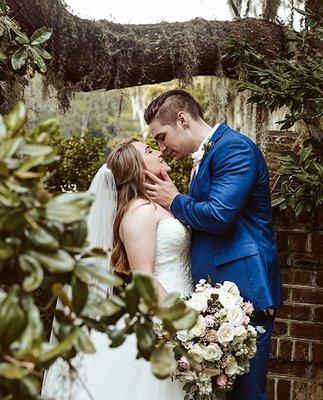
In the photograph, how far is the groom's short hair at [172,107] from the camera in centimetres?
302

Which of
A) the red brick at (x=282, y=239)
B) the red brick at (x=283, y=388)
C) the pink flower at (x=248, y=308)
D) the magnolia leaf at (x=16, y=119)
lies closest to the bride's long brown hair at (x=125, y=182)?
the pink flower at (x=248, y=308)

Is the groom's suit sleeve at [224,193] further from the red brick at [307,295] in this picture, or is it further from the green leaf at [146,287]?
the green leaf at [146,287]

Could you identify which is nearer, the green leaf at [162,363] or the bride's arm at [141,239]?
the green leaf at [162,363]

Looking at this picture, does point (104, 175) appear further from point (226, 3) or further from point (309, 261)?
point (226, 3)

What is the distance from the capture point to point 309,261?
139 inches

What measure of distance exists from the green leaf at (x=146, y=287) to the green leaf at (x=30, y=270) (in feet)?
0.43

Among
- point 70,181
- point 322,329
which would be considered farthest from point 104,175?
point 70,181

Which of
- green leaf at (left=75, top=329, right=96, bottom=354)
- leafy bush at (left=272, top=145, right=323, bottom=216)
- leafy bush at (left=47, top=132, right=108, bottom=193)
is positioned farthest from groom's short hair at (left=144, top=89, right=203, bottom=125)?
leafy bush at (left=47, top=132, right=108, bottom=193)

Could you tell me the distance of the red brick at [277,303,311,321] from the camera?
3508 millimetres

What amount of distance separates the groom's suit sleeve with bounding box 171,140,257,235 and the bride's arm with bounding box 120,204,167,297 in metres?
0.17

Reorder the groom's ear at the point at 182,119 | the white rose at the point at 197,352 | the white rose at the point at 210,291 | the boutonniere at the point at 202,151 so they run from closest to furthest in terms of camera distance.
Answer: the white rose at the point at 197,352 < the white rose at the point at 210,291 < the boutonniere at the point at 202,151 < the groom's ear at the point at 182,119

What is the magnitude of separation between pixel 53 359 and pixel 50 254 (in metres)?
0.14

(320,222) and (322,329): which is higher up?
(320,222)

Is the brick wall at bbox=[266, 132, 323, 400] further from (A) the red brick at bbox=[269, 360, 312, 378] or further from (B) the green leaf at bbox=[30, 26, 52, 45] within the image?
(B) the green leaf at bbox=[30, 26, 52, 45]
